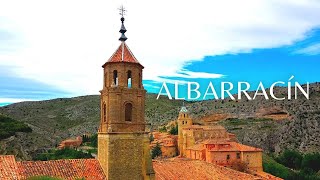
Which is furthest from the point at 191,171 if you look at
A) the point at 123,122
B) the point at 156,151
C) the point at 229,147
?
the point at 156,151

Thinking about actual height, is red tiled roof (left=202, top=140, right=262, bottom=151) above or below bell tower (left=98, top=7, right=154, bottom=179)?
below

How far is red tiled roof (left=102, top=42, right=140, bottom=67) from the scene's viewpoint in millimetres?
18969

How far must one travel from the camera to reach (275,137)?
71.8 m

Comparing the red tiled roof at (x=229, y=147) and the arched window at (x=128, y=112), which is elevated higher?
the arched window at (x=128, y=112)

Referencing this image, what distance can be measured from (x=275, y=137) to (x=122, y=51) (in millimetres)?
59388

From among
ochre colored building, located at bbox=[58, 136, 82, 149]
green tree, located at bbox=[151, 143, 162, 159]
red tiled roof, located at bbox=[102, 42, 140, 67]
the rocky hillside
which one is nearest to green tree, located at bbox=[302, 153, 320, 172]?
the rocky hillside

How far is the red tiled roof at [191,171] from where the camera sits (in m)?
22.3

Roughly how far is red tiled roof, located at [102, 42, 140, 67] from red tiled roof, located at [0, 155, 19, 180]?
6858 mm

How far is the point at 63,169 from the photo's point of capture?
17.5m

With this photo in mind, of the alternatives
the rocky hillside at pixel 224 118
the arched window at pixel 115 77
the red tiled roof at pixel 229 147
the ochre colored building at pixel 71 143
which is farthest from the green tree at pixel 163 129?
the arched window at pixel 115 77

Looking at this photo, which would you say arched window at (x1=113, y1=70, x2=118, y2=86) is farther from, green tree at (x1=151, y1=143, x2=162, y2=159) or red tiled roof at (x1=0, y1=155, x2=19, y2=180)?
green tree at (x1=151, y1=143, x2=162, y2=159)

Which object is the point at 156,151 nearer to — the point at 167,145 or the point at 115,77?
the point at 167,145

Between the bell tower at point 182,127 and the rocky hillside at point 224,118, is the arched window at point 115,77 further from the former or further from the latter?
the bell tower at point 182,127

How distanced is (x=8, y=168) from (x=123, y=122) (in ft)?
19.0
